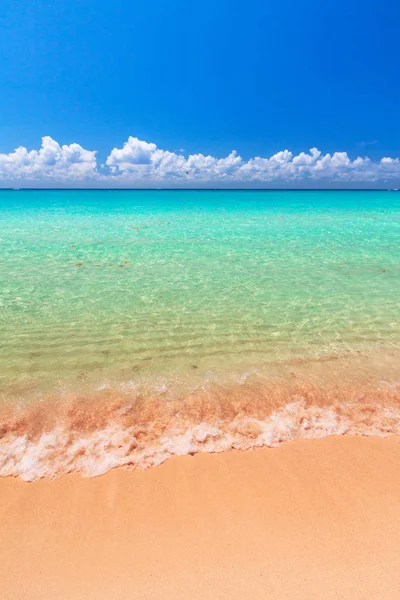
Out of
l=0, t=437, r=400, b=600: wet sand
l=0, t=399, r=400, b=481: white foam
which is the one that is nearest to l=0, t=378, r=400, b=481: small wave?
l=0, t=399, r=400, b=481: white foam

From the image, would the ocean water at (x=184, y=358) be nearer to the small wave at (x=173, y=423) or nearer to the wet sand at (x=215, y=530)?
the small wave at (x=173, y=423)

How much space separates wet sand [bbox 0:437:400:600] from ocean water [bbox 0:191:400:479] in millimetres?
378

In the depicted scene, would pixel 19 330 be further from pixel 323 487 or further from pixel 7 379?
pixel 323 487

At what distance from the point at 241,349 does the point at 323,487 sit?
350cm

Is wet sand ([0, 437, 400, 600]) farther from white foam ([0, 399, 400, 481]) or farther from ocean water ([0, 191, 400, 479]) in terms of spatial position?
ocean water ([0, 191, 400, 479])

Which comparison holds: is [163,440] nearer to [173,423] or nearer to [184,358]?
[173,423]

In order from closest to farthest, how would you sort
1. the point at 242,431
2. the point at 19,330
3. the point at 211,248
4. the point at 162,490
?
the point at 162,490, the point at 242,431, the point at 19,330, the point at 211,248

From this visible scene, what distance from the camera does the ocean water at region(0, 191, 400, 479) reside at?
15.0ft

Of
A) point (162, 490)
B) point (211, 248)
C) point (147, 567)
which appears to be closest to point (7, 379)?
point (162, 490)

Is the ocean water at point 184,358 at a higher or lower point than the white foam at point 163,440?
lower

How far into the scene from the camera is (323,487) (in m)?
3.79

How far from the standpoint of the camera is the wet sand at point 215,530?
2840mm

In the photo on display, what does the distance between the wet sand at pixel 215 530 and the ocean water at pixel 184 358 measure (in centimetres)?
38

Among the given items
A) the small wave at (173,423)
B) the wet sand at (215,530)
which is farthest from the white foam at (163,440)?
the wet sand at (215,530)
